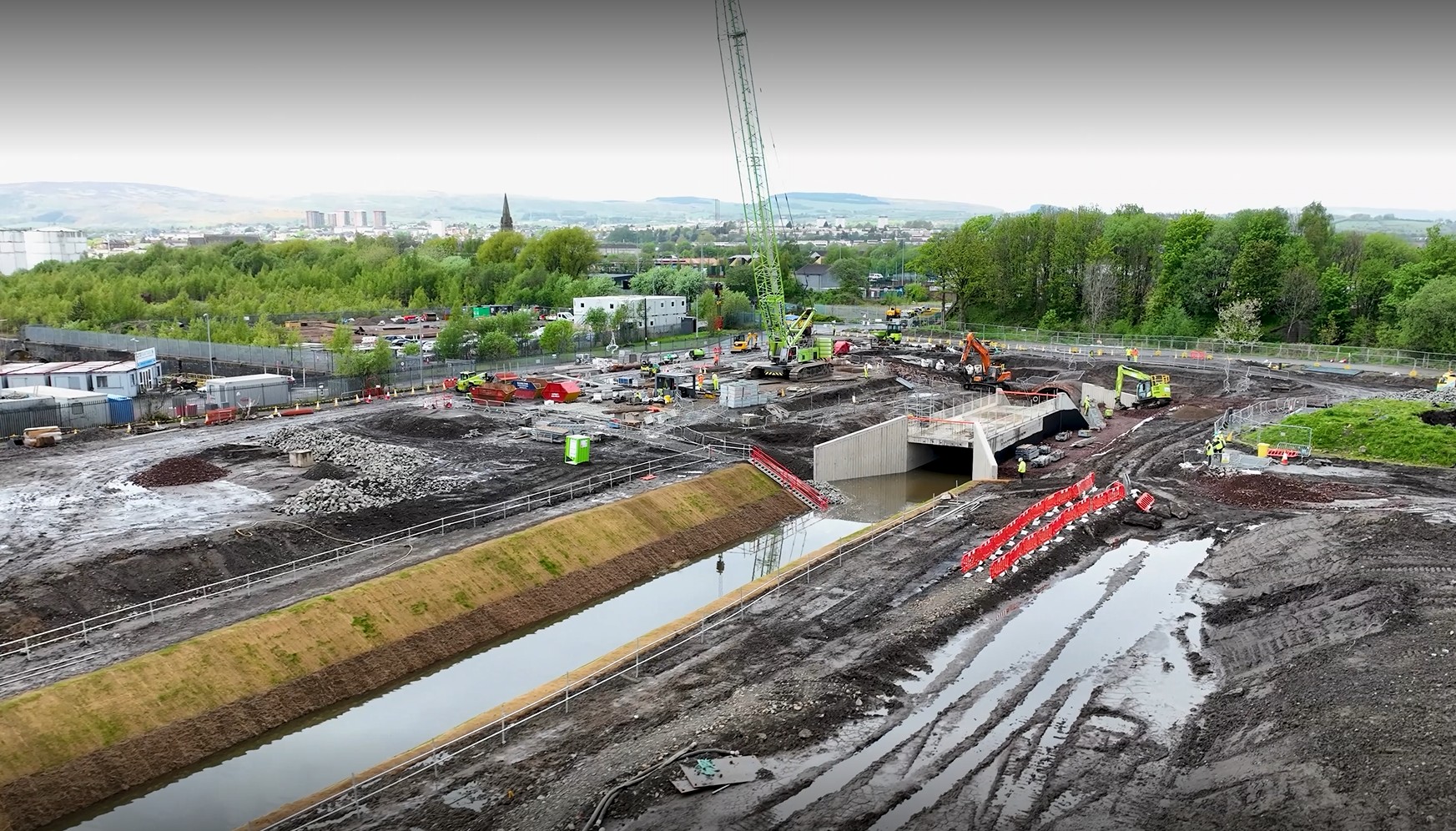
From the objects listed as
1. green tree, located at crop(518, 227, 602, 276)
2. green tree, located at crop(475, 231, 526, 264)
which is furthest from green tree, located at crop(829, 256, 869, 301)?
green tree, located at crop(475, 231, 526, 264)

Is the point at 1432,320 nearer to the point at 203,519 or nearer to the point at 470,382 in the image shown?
the point at 470,382

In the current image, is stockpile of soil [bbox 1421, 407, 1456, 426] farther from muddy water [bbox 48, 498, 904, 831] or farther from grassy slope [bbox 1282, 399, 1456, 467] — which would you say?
muddy water [bbox 48, 498, 904, 831]

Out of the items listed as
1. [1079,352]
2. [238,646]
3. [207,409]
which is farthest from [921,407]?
[238,646]

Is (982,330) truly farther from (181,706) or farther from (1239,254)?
(181,706)

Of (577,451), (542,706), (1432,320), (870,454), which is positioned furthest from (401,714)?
(1432,320)

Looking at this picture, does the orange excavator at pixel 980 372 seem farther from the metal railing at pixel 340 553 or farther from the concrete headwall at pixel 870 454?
the metal railing at pixel 340 553

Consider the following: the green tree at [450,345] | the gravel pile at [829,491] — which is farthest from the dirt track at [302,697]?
the green tree at [450,345]
